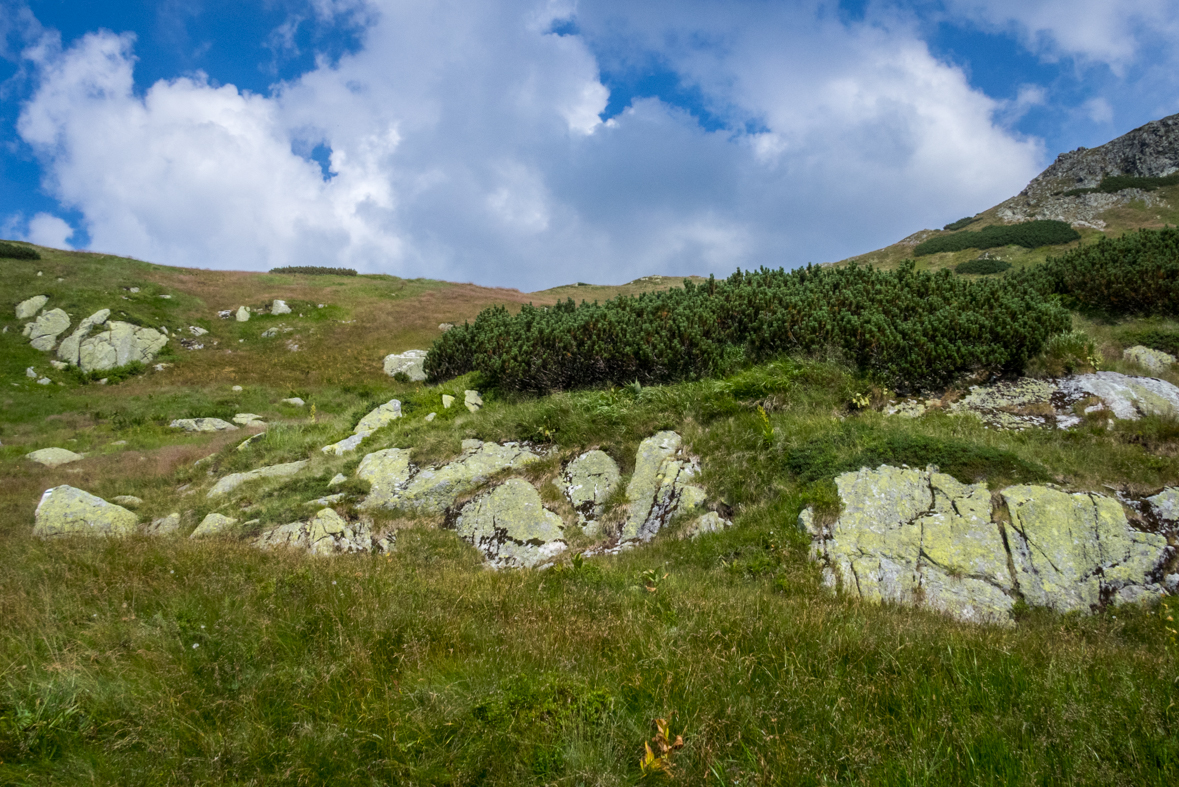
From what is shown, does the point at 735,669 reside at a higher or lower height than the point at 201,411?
lower

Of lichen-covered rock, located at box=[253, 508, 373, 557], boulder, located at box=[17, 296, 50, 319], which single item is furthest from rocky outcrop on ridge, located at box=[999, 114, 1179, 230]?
boulder, located at box=[17, 296, 50, 319]

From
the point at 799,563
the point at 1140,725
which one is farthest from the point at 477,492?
the point at 1140,725

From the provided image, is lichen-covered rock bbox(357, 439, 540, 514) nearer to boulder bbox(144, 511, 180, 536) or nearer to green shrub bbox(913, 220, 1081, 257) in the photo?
boulder bbox(144, 511, 180, 536)

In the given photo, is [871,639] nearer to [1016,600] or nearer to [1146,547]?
[1016,600]

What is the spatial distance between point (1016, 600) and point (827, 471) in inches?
102

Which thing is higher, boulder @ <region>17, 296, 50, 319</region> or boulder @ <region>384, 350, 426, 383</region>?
boulder @ <region>17, 296, 50, 319</region>

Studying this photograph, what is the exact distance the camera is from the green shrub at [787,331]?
1068cm

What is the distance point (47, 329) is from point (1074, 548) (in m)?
46.8

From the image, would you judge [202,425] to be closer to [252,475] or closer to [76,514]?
[252,475]

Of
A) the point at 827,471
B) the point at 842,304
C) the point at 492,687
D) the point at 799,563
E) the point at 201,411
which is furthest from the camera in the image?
the point at 201,411

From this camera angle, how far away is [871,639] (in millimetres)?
4355

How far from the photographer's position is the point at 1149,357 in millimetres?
11156

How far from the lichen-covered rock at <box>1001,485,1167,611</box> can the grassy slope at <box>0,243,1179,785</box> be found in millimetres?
355

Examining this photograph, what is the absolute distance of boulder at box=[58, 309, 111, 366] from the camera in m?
32.1
